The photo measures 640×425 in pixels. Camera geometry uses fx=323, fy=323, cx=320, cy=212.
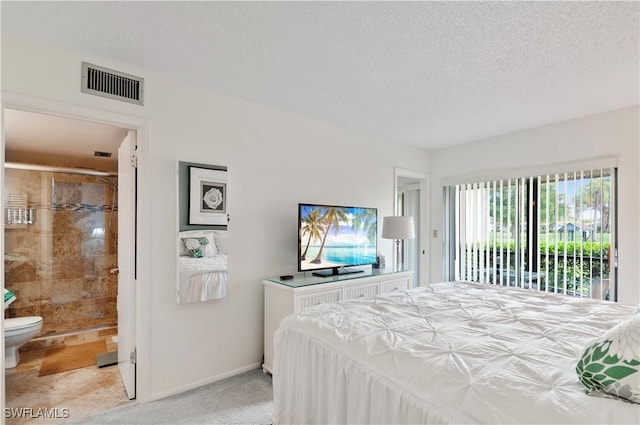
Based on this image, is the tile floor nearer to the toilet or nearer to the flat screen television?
the toilet

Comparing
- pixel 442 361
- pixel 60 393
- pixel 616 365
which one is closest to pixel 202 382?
pixel 60 393

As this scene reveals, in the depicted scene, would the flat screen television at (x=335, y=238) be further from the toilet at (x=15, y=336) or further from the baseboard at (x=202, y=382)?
the toilet at (x=15, y=336)

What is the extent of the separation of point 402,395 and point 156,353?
1.99 metres

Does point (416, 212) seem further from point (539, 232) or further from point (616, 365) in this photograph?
point (616, 365)

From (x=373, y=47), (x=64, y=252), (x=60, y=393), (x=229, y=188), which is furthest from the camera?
(x=64, y=252)

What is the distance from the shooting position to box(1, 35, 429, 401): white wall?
2154 mm

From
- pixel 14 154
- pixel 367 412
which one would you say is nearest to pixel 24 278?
pixel 14 154

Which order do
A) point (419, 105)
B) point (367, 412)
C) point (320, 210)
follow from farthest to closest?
point (320, 210) → point (419, 105) → point (367, 412)

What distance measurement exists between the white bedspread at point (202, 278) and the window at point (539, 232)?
10.6ft

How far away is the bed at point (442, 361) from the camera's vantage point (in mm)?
984

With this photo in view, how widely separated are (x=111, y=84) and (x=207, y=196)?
100cm

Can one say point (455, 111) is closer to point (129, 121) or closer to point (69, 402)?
point (129, 121)

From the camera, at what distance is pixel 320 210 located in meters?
3.25

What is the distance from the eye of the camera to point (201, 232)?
2572 mm
